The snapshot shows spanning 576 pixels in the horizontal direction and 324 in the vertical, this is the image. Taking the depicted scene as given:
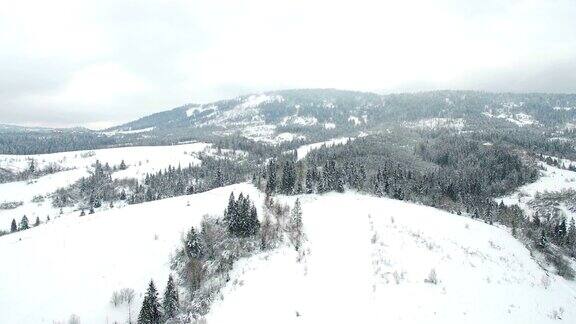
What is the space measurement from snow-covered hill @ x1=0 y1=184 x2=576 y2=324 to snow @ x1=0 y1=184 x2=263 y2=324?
0.14 metres

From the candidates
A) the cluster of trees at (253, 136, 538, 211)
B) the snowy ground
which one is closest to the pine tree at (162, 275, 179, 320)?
the cluster of trees at (253, 136, 538, 211)

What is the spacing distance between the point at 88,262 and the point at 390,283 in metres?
36.0

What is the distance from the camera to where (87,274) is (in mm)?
41281

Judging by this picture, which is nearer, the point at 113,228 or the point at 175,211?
the point at 113,228

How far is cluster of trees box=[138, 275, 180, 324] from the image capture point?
30.7m

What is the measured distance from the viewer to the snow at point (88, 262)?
3606cm

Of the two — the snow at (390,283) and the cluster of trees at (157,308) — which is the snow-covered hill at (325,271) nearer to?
the snow at (390,283)

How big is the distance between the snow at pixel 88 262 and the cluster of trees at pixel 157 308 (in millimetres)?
5298

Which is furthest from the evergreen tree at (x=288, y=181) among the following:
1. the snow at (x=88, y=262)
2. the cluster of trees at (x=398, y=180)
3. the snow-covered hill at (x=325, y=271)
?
the snow at (x=88, y=262)

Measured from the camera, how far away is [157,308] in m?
31.8

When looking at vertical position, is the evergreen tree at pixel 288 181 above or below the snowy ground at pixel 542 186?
above

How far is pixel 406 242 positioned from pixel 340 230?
8148 millimetres

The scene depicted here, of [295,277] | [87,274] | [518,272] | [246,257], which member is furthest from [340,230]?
[87,274]

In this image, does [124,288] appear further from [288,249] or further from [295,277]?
[295,277]
